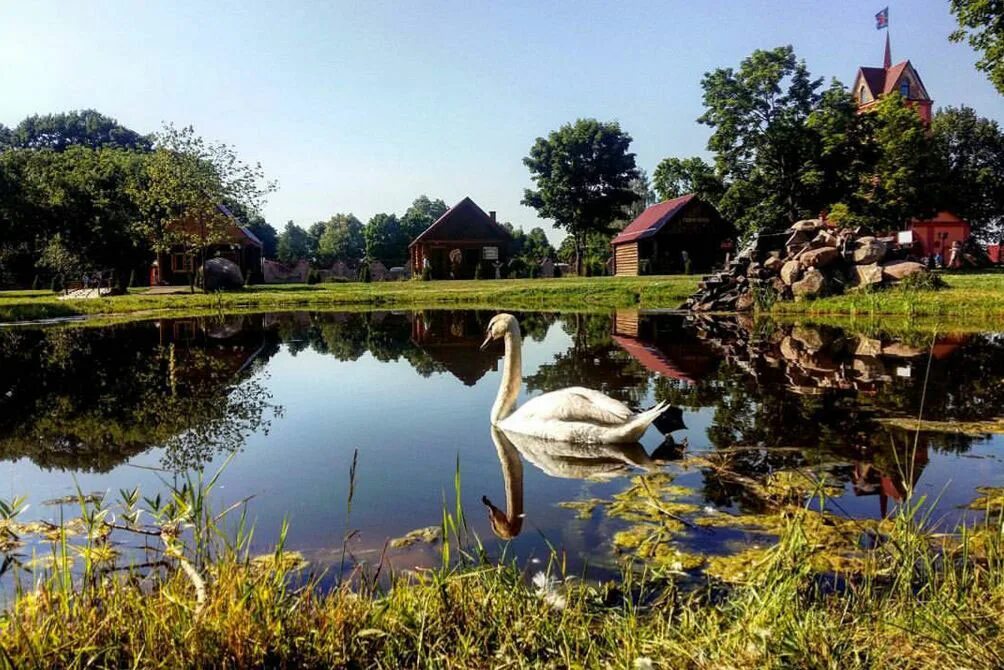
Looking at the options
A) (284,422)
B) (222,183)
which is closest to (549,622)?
(284,422)

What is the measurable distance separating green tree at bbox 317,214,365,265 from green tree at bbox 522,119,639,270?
116 feet

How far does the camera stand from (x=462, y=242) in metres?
56.7

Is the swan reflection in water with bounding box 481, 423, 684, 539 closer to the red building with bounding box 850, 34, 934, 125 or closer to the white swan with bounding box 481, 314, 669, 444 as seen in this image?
the white swan with bounding box 481, 314, 669, 444

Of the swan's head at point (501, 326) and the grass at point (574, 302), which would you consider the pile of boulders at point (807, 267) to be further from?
the swan's head at point (501, 326)

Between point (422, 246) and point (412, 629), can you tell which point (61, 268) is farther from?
point (412, 629)

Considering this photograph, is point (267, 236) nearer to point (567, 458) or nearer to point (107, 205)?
point (107, 205)

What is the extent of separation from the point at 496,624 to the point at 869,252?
23.5m

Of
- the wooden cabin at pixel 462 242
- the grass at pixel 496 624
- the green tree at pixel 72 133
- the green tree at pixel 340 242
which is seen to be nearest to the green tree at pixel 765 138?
the wooden cabin at pixel 462 242

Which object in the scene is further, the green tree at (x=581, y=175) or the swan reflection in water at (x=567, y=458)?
the green tree at (x=581, y=175)

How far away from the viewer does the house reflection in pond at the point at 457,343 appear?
42.3ft

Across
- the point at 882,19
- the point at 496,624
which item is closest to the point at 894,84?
the point at 882,19

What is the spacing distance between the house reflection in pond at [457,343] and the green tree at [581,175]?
41136 millimetres

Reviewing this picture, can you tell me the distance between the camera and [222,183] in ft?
140

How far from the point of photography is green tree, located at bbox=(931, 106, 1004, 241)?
61.2 metres
